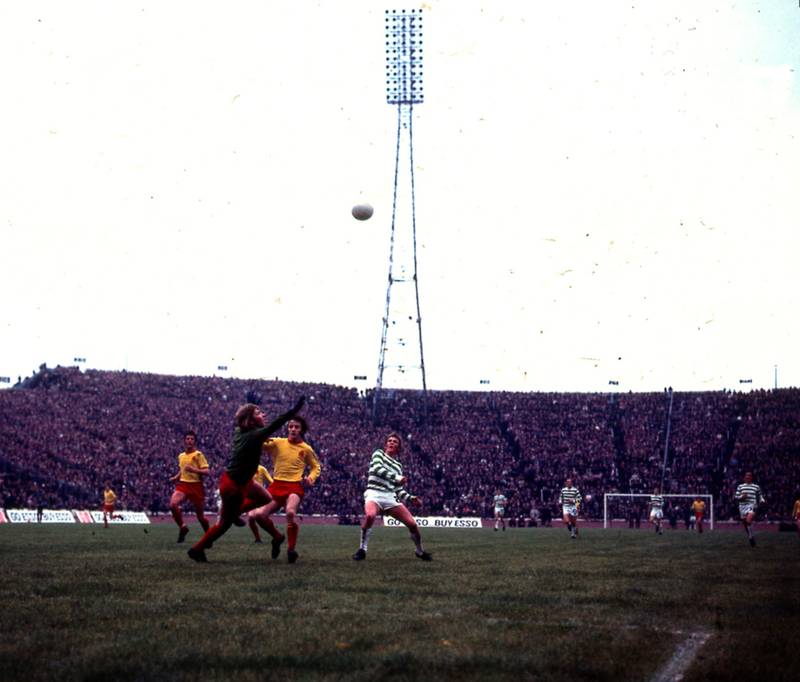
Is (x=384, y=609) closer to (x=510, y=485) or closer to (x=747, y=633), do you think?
(x=747, y=633)

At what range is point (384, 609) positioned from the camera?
8336mm

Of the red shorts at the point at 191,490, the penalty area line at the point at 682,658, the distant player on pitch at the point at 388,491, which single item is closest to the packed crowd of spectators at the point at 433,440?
the red shorts at the point at 191,490

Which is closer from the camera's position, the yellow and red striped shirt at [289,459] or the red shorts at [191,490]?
the yellow and red striped shirt at [289,459]

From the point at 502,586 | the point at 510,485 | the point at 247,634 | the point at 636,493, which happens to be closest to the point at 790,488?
the point at 636,493

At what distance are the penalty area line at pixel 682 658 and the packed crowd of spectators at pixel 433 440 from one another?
143ft

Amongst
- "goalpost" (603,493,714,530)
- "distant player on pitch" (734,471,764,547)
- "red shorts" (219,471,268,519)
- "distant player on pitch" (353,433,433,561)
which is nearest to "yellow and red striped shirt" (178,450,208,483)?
"distant player on pitch" (353,433,433,561)

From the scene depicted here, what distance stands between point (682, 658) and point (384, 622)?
231 cm

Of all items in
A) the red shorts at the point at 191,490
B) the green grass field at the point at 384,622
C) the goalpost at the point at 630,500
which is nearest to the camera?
the green grass field at the point at 384,622

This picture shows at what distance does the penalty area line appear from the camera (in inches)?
219

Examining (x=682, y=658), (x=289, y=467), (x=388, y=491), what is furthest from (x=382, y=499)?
(x=682, y=658)

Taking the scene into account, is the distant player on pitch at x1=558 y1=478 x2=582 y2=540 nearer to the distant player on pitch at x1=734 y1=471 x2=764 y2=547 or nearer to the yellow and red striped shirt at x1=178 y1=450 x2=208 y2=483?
the distant player on pitch at x1=734 y1=471 x2=764 y2=547

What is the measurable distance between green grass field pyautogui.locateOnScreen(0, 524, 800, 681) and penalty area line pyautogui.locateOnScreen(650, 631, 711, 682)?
0.04 metres

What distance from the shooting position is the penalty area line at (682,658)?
555 centimetres

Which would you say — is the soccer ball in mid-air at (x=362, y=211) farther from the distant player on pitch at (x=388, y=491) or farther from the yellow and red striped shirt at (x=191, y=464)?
the distant player on pitch at (x=388, y=491)
